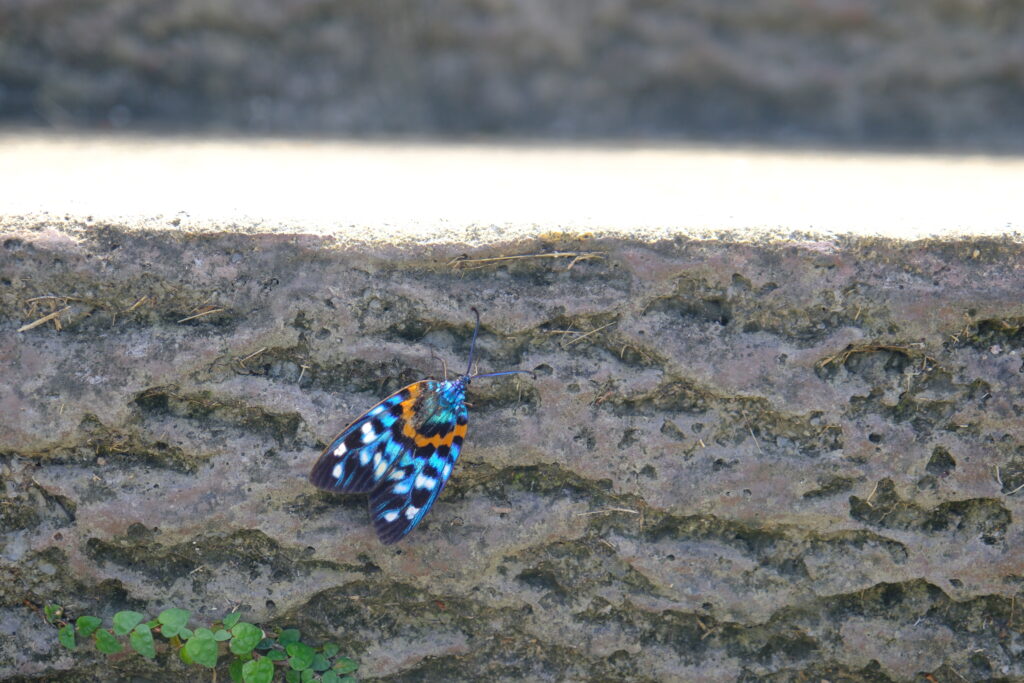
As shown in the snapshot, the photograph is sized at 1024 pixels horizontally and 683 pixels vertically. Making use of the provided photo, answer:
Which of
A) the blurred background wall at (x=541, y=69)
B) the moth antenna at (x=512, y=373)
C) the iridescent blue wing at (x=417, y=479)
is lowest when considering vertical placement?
the iridescent blue wing at (x=417, y=479)

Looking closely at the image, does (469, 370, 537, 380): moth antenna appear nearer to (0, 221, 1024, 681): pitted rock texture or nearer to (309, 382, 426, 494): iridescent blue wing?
(0, 221, 1024, 681): pitted rock texture

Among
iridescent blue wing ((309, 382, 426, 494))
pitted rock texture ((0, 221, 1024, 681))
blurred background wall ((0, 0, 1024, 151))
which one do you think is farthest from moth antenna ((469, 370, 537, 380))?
blurred background wall ((0, 0, 1024, 151))

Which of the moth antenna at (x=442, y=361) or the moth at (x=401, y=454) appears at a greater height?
the moth antenna at (x=442, y=361)

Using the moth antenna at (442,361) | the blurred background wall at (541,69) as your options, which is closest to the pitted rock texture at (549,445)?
the moth antenna at (442,361)

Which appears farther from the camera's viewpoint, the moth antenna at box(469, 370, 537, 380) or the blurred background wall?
the blurred background wall

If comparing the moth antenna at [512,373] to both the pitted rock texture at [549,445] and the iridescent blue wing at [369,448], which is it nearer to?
the pitted rock texture at [549,445]

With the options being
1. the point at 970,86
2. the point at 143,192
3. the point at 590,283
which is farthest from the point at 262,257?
the point at 970,86

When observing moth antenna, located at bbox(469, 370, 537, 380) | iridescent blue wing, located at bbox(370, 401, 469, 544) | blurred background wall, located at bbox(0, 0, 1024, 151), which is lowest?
iridescent blue wing, located at bbox(370, 401, 469, 544)
